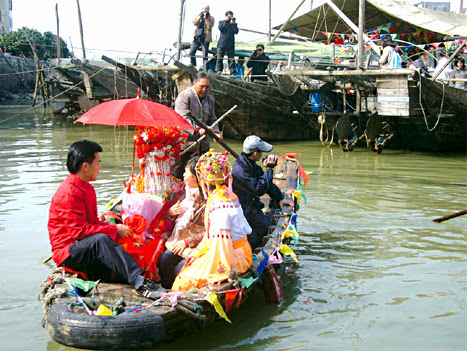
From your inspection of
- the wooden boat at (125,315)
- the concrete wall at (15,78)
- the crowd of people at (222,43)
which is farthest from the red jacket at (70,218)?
the concrete wall at (15,78)

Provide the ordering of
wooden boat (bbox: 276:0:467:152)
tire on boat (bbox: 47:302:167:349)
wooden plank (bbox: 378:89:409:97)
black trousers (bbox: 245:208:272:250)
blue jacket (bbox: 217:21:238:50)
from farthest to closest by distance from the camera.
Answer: blue jacket (bbox: 217:21:238:50) → wooden boat (bbox: 276:0:467:152) → wooden plank (bbox: 378:89:409:97) → black trousers (bbox: 245:208:272:250) → tire on boat (bbox: 47:302:167:349)

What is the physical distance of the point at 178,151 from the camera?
541cm

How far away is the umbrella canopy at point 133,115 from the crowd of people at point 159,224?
7.6 inches

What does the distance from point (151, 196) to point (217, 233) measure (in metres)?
1.02

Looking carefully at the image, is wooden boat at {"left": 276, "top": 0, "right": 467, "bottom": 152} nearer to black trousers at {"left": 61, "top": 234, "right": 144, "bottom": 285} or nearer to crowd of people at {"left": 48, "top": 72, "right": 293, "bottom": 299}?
crowd of people at {"left": 48, "top": 72, "right": 293, "bottom": 299}

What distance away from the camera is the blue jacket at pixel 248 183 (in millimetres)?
5078

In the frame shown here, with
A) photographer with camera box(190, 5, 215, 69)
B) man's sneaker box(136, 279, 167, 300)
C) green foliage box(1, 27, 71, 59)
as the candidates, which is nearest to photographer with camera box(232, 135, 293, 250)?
man's sneaker box(136, 279, 167, 300)

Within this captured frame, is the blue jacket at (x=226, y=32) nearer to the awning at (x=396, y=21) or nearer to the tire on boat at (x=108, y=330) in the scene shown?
the awning at (x=396, y=21)

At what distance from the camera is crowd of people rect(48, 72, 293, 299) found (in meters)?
4.02

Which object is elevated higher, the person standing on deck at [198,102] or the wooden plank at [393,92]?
the wooden plank at [393,92]

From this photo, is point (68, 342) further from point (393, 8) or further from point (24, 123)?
point (24, 123)

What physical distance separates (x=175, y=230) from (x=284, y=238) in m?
1.17

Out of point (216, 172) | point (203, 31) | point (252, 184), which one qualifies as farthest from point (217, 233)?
point (203, 31)

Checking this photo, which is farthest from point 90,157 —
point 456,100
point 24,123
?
point 24,123
